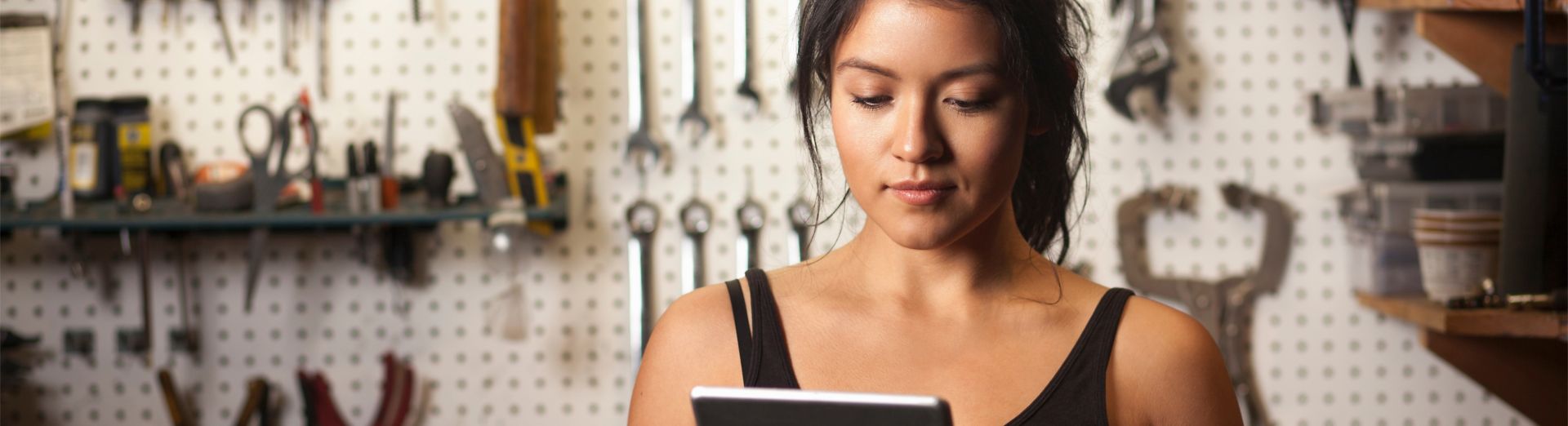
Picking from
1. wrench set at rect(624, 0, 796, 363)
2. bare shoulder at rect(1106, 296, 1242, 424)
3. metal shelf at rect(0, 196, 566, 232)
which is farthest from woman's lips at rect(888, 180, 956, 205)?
wrench set at rect(624, 0, 796, 363)

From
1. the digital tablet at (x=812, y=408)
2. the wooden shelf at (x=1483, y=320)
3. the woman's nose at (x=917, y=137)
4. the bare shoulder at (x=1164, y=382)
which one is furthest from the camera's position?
the wooden shelf at (x=1483, y=320)

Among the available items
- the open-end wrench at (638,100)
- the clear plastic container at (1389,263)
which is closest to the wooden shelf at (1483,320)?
the clear plastic container at (1389,263)

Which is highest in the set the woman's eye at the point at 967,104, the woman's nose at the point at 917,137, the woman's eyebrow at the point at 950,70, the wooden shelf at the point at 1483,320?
the woman's eyebrow at the point at 950,70

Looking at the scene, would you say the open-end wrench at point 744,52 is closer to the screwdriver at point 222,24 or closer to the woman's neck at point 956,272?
the screwdriver at point 222,24

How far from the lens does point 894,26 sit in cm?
93

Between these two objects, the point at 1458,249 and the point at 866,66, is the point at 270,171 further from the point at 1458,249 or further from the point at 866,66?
the point at 1458,249

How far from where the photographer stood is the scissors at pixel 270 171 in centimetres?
224

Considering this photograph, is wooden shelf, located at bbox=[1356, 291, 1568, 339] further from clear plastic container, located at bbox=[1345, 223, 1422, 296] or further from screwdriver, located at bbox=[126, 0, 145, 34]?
screwdriver, located at bbox=[126, 0, 145, 34]

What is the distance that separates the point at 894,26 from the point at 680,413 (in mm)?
353

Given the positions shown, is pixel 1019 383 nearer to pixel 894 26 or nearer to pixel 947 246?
pixel 947 246

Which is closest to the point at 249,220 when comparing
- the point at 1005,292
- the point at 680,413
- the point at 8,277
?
the point at 8,277

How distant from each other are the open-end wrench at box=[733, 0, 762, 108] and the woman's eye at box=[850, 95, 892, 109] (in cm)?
148

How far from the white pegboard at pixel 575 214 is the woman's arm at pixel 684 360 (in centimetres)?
136

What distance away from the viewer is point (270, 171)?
2.33 m
